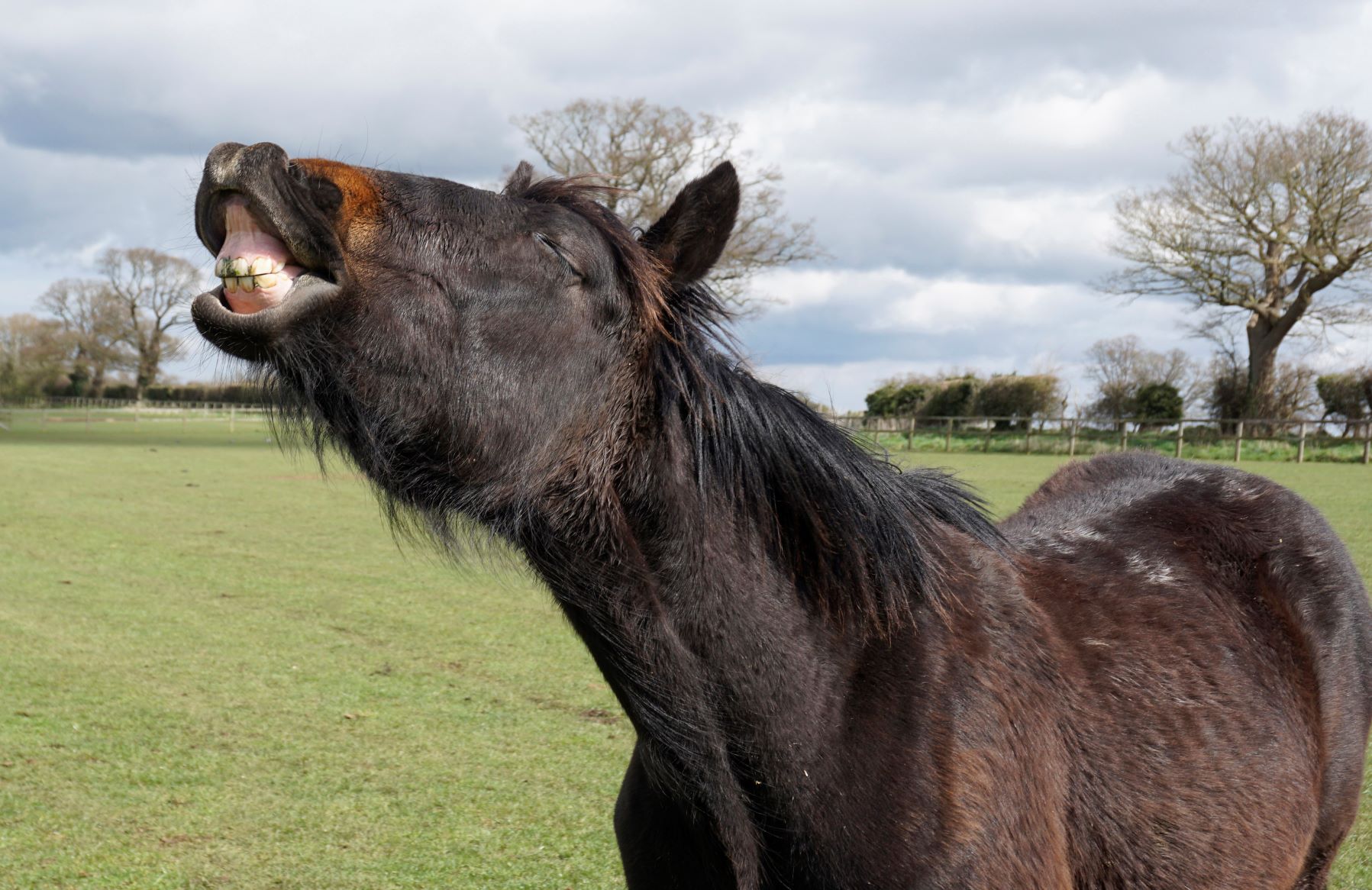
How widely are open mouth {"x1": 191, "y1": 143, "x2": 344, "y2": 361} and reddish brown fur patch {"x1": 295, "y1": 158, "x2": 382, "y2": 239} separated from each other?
0.04 meters

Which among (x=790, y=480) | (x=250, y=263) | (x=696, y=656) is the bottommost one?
(x=696, y=656)

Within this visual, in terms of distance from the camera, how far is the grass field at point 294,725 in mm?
3867

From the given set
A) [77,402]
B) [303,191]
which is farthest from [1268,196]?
[77,402]

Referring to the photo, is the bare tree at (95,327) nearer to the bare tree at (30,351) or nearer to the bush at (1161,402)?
the bare tree at (30,351)

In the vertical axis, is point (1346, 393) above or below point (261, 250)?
above

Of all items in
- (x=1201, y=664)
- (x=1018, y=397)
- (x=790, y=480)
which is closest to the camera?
(x=790, y=480)

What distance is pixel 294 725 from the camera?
5.27m

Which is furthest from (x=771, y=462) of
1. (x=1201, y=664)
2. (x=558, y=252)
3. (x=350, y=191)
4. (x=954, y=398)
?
(x=954, y=398)

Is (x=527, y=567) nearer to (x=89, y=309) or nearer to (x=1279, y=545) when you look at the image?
A: (x=1279, y=545)

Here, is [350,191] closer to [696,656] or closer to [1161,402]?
[696,656]

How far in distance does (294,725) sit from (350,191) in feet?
13.5

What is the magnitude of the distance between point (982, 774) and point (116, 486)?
1808cm

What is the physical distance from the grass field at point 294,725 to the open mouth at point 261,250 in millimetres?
549

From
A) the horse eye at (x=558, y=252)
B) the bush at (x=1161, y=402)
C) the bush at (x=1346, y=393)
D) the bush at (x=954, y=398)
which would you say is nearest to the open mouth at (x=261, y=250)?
the horse eye at (x=558, y=252)
